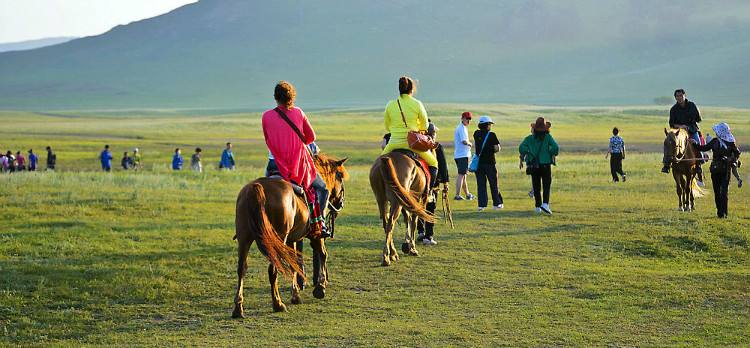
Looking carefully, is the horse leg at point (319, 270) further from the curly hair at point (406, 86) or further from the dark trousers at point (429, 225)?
the dark trousers at point (429, 225)

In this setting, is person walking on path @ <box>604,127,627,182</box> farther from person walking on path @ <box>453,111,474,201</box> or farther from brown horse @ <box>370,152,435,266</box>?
brown horse @ <box>370,152,435,266</box>

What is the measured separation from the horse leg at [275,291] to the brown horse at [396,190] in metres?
2.93

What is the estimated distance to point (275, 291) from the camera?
10.8 meters

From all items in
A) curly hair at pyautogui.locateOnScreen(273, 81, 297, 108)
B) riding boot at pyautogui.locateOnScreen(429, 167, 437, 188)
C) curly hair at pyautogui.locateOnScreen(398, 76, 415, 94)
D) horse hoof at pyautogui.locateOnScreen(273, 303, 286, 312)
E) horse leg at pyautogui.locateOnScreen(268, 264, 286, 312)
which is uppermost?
curly hair at pyautogui.locateOnScreen(398, 76, 415, 94)

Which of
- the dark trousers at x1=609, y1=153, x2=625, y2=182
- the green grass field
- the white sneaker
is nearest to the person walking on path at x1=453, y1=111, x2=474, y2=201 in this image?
the green grass field

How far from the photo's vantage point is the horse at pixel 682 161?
1902 centimetres

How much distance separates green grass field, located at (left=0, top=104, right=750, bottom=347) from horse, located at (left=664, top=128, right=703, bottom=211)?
1.56 ft

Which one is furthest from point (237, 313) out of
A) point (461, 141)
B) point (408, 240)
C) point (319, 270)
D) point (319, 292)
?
point (461, 141)

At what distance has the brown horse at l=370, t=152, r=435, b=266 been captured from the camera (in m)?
13.5

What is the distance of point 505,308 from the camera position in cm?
1108

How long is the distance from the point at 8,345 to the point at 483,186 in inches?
481

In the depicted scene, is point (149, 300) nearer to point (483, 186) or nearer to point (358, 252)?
point (358, 252)

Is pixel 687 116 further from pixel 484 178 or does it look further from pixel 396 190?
pixel 396 190

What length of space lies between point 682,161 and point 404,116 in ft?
26.0
